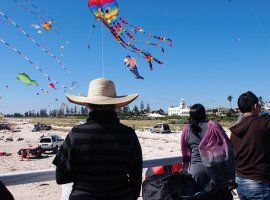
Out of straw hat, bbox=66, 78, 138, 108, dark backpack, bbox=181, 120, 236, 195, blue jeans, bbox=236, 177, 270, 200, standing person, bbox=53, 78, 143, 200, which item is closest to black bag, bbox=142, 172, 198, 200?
dark backpack, bbox=181, 120, 236, 195

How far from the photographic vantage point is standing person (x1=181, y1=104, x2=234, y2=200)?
3.67 metres

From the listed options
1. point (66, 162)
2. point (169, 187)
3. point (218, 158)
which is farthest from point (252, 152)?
point (66, 162)

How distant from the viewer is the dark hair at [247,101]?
3744mm

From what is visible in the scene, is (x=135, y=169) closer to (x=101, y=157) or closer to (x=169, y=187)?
(x=101, y=157)

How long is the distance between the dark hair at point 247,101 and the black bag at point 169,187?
2.82ft

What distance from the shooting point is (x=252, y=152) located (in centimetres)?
359

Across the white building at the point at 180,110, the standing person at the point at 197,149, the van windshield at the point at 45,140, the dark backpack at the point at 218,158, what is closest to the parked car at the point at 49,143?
the van windshield at the point at 45,140

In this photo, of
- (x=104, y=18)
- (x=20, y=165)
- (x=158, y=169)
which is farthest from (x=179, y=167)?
Answer: (x=20, y=165)

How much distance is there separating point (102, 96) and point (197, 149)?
1.29m

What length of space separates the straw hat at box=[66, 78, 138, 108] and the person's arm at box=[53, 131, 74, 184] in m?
0.31

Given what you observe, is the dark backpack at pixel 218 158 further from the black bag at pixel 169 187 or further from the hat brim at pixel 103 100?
the hat brim at pixel 103 100

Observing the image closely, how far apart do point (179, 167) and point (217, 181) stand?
2.69 feet

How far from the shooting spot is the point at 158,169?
13.9 feet

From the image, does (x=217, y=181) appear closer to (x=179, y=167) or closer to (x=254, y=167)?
(x=254, y=167)
